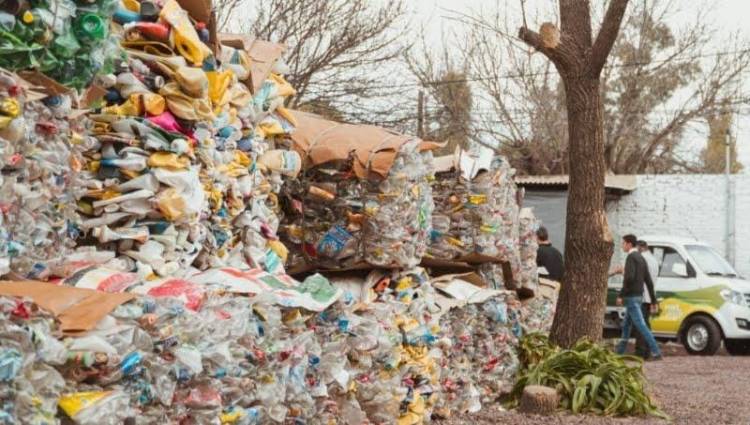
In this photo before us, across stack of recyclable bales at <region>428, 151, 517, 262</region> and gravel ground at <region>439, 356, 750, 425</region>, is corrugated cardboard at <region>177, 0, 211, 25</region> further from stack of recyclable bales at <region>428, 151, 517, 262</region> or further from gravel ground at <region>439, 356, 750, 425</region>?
stack of recyclable bales at <region>428, 151, 517, 262</region>

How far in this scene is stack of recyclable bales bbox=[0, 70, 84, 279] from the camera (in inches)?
135

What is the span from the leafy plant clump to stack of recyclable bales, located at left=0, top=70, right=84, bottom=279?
6.11 meters

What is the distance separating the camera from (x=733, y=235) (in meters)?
23.8

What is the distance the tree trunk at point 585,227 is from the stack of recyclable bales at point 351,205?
3289mm

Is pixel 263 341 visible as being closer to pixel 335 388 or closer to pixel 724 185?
pixel 335 388

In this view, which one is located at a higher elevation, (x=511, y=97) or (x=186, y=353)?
(x=511, y=97)

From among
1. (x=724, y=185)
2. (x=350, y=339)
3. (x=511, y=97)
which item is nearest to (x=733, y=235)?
(x=724, y=185)

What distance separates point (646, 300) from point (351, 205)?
33.8 feet

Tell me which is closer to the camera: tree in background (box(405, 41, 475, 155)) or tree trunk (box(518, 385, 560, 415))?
tree trunk (box(518, 385, 560, 415))

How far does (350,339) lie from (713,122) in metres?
26.2

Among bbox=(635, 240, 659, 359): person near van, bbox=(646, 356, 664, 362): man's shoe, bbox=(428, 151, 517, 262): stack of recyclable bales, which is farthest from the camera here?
bbox=(635, 240, 659, 359): person near van

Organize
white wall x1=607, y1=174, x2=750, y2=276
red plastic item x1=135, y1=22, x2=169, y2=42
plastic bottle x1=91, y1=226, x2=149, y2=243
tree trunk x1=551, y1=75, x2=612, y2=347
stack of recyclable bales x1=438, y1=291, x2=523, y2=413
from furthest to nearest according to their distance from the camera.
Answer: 1. white wall x1=607, y1=174, x2=750, y2=276
2. tree trunk x1=551, y1=75, x2=612, y2=347
3. stack of recyclable bales x1=438, y1=291, x2=523, y2=413
4. red plastic item x1=135, y1=22, x2=169, y2=42
5. plastic bottle x1=91, y1=226, x2=149, y2=243

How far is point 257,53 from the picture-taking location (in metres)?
6.39

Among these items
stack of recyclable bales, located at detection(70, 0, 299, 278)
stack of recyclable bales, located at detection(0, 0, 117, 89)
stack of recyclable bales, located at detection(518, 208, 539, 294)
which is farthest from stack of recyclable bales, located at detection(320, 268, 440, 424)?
stack of recyclable bales, located at detection(518, 208, 539, 294)
